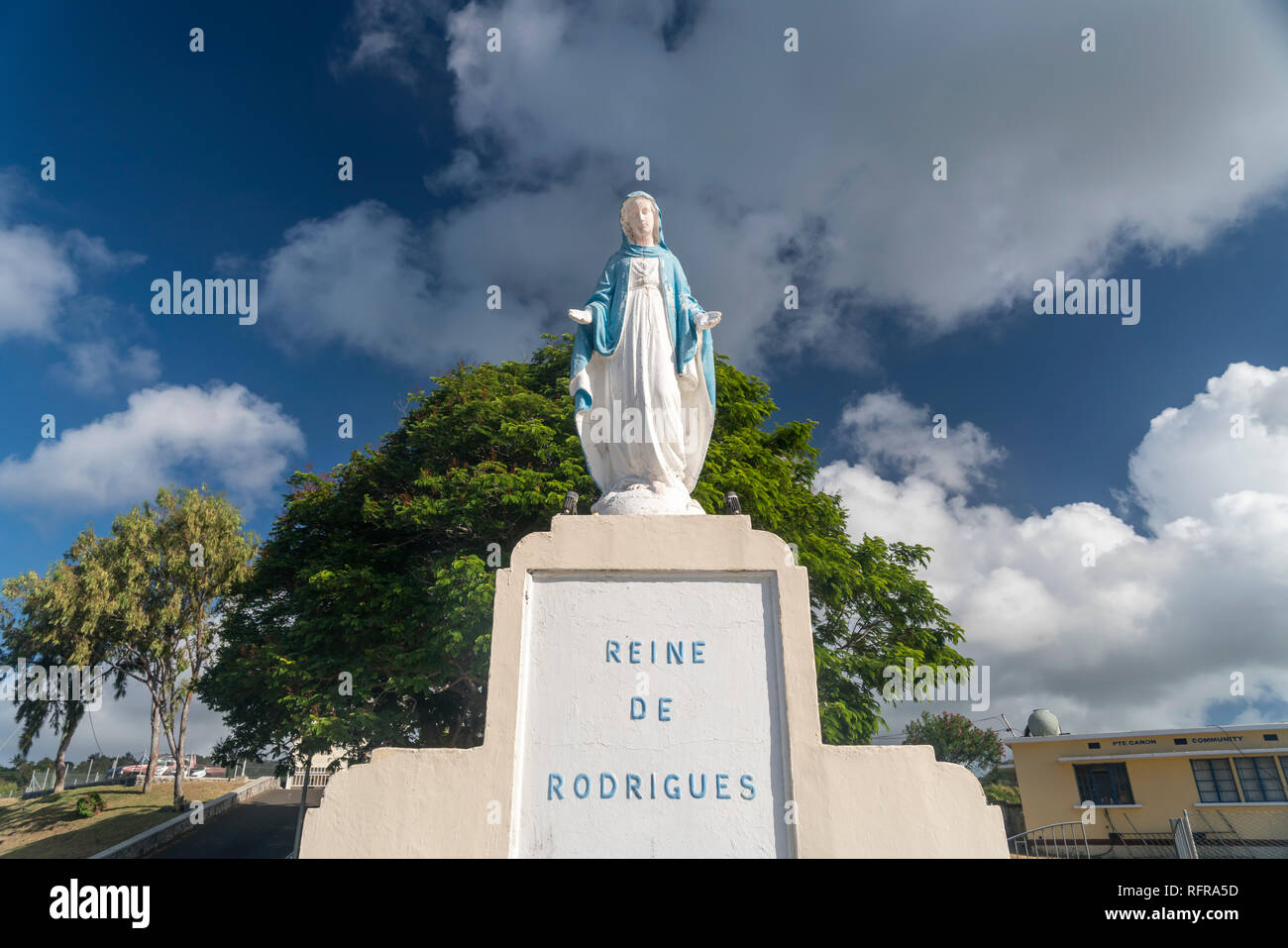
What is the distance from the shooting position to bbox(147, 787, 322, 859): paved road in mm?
22422

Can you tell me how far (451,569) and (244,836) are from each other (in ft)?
61.7

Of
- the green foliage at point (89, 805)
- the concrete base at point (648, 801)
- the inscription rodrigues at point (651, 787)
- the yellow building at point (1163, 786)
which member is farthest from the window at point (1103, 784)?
the green foliage at point (89, 805)

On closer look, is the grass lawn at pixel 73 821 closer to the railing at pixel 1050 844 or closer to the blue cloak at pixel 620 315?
the blue cloak at pixel 620 315

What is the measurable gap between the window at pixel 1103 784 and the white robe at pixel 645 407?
23566mm

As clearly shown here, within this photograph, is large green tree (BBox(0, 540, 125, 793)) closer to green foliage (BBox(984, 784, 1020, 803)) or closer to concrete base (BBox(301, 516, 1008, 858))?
concrete base (BBox(301, 516, 1008, 858))

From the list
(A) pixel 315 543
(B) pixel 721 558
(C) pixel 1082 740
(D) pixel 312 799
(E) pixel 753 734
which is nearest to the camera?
(E) pixel 753 734

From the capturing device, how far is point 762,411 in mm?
17656

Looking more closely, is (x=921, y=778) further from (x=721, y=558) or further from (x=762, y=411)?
(x=762, y=411)

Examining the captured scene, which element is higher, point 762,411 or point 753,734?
point 762,411

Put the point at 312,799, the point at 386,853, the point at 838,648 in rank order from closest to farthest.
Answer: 1. the point at 386,853
2. the point at 838,648
3. the point at 312,799

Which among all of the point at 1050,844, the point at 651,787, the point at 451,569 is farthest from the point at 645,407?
the point at 1050,844
